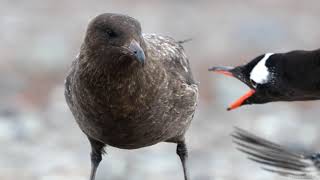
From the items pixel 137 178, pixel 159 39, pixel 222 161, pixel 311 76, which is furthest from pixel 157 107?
pixel 222 161

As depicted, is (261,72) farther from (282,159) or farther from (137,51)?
(137,51)

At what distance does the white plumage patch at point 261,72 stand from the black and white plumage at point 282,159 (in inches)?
21.2

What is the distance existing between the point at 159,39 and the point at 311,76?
1403mm

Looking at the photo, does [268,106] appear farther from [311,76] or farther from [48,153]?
[311,76]

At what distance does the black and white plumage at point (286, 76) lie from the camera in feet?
33.2

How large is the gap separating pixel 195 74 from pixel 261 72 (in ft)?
18.0

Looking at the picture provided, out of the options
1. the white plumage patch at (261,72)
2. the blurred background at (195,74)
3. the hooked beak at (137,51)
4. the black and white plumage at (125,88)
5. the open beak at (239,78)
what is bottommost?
the blurred background at (195,74)

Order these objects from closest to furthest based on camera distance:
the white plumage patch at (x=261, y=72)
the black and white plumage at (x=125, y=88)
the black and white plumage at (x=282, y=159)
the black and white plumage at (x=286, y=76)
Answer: the black and white plumage at (x=125, y=88) → the black and white plumage at (x=282, y=159) → the black and white plumage at (x=286, y=76) → the white plumage patch at (x=261, y=72)

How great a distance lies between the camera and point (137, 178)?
1189 cm

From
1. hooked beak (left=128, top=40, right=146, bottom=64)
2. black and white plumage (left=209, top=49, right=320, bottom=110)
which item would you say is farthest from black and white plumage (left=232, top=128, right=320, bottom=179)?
hooked beak (left=128, top=40, right=146, bottom=64)

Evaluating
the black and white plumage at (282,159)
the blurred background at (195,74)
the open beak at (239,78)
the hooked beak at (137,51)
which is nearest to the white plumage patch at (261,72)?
the open beak at (239,78)

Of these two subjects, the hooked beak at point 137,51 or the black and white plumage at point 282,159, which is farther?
the black and white plumage at point 282,159

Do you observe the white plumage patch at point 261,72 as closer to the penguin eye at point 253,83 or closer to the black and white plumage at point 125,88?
the penguin eye at point 253,83

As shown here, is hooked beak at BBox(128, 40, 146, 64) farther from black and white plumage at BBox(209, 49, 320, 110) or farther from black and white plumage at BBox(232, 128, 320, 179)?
black and white plumage at BBox(209, 49, 320, 110)
